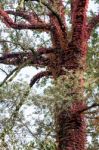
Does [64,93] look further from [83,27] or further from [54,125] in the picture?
[83,27]

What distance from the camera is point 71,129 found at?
32.5 ft

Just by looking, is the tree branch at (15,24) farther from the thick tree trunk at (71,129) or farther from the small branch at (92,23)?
the thick tree trunk at (71,129)

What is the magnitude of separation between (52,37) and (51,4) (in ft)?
3.29

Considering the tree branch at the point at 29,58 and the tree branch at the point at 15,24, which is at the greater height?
the tree branch at the point at 15,24

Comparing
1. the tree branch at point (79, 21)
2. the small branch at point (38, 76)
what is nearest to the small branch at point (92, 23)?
the tree branch at point (79, 21)

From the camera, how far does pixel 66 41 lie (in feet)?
35.1

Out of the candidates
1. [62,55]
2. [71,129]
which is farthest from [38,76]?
[71,129]

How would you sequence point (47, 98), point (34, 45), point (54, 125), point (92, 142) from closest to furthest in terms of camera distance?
point (47, 98)
point (54, 125)
point (34, 45)
point (92, 142)

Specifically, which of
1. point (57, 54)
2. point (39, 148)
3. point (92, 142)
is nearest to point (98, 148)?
point (92, 142)

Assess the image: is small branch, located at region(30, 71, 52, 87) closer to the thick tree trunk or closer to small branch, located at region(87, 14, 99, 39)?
small branch, located at region(87, 14, 99, 39)

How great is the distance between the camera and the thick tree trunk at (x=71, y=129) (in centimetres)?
977

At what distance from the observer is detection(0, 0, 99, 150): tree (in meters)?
9.63

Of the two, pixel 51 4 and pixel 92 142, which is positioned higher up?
pixel 51 4

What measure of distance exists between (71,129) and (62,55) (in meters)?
1.49
